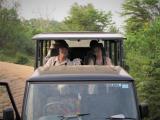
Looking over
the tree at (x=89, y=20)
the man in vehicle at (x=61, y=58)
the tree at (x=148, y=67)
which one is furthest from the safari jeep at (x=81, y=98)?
the tree at (x=89, y=20)

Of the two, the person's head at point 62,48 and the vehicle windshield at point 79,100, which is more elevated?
the person's head at point 62,48

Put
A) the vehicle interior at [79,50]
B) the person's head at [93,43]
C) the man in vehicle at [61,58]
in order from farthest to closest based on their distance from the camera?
the vehicle interior at [79,50], the person's head at [93,43], the man in vehicle at [61,58]

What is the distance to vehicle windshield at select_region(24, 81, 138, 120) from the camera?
6930 millimetres

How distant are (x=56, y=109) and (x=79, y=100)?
11.7 inches

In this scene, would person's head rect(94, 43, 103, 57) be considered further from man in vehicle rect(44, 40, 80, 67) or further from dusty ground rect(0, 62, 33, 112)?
dusty ground rect(0, 62, 33, 112)

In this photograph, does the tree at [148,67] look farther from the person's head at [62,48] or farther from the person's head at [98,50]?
the person's head at [62,48]

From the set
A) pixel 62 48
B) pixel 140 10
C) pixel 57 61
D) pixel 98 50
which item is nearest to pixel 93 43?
pixel 98 50

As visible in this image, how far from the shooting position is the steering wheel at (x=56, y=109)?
22.8 ft

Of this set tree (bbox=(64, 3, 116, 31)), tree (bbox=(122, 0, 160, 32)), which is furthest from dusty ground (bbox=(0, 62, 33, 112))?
tree (bbox=(64, 3, 116, 31))

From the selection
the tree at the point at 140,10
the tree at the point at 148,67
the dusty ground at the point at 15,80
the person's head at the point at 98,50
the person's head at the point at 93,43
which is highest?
the tree at the point at 140,10

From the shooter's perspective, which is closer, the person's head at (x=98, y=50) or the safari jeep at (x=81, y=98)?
the safari jeep at (x=81, y=98)

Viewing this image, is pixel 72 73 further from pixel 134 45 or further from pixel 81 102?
pixel 134 45

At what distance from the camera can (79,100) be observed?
697 cm

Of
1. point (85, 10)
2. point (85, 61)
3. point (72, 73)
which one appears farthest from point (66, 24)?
point (72, 73)
